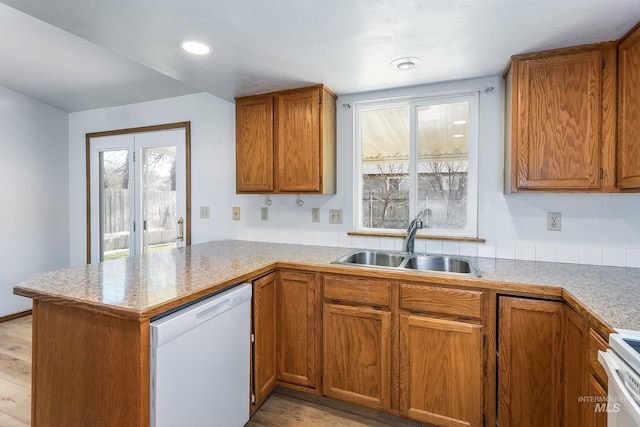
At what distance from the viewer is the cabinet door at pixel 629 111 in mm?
1480

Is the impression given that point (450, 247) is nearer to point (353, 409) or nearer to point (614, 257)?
point (614, 257)

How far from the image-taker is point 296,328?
194cm

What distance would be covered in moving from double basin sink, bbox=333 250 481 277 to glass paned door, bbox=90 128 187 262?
179cm

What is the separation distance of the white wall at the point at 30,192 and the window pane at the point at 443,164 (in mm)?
3946

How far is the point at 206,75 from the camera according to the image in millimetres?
2100

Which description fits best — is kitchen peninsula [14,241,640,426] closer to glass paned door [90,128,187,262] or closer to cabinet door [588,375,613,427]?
cabinet door [588,375,613,427]

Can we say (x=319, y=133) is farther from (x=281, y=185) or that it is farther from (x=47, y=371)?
(x=47, y=371)

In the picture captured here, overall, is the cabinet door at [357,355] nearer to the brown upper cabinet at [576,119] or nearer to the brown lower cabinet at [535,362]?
Result: the brown lower cabinet at [535,362]

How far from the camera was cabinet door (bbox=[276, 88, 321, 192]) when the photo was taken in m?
2.26

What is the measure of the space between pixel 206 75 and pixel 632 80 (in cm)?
237

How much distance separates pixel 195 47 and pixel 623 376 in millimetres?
2223

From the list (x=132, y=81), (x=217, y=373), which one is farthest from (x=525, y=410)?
(x=132, y=81)

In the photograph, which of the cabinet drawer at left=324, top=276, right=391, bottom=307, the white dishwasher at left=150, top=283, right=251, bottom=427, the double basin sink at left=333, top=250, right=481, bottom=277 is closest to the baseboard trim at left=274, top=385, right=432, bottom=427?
the white dishwasher at left=150, top=283, right=251, bottom=427

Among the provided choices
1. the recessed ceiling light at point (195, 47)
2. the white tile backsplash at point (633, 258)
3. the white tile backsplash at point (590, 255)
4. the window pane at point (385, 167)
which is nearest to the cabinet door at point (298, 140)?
the window pane at point (385, 167)
